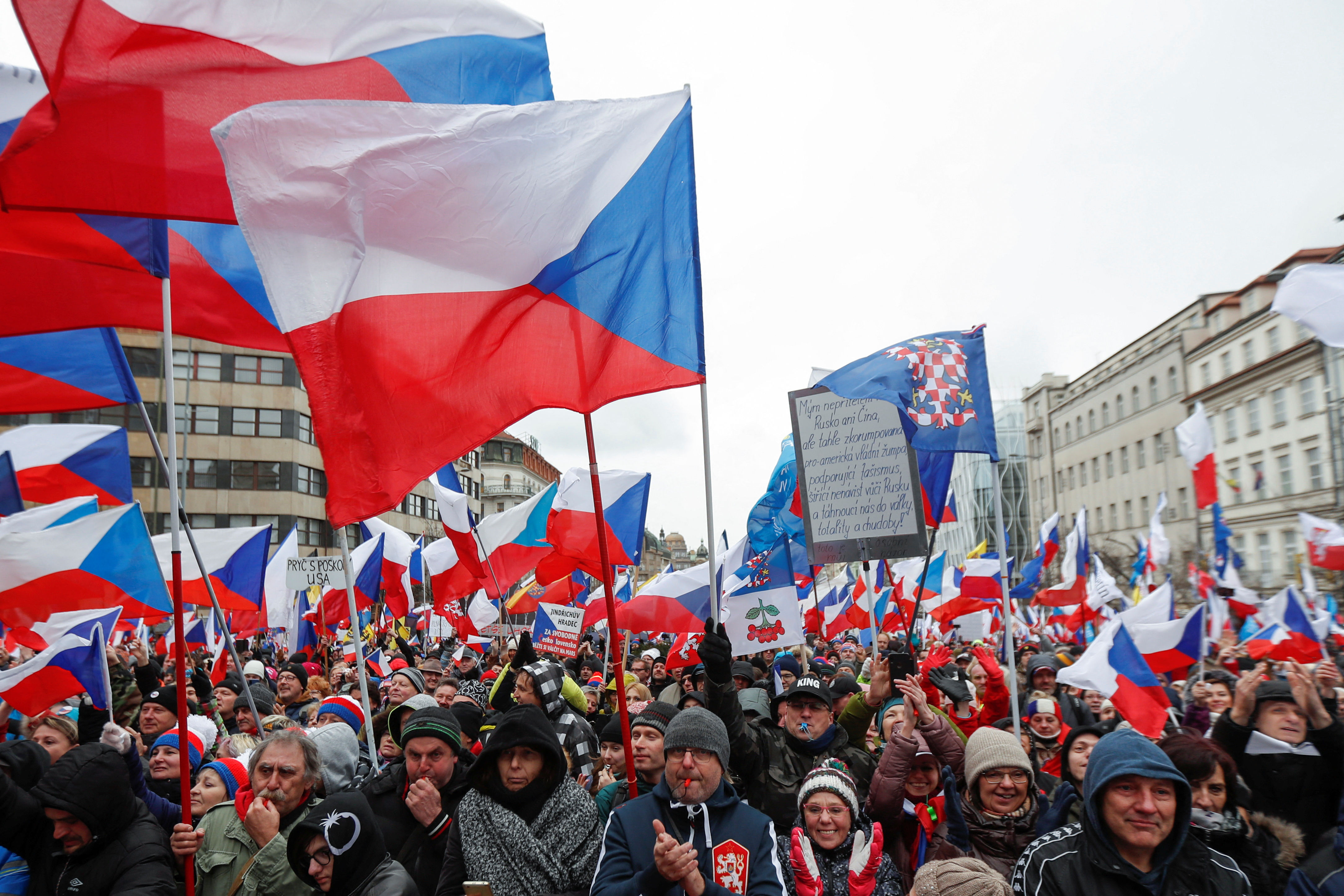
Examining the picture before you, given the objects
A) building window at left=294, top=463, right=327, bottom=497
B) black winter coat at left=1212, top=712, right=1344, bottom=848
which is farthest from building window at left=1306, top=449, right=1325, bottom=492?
building window at left=294, top=463, right=327, bottom=497

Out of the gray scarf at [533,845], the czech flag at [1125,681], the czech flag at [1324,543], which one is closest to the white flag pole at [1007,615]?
the czech flag at [1125,681]

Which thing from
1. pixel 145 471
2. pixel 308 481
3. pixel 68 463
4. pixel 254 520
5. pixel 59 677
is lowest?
pixel 59 677

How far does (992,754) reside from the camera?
4254 mm

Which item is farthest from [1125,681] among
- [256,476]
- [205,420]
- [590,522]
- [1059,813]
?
[205,420]

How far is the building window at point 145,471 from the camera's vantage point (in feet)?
143

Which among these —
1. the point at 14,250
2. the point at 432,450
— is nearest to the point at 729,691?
the point at 432,450

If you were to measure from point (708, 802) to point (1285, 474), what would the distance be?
48.0 m

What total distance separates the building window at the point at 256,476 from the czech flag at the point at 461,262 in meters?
47.3

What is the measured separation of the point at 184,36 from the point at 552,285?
1.90 m

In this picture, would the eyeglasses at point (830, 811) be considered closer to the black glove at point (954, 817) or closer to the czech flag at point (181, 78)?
the black glove at point (954, 817)

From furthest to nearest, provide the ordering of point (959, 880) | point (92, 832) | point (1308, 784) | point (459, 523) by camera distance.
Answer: point (459, 523) < point (1308, 784) < point (92, 832) < point (959, 880)

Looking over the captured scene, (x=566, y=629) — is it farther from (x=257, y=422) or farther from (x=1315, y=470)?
(x=257, y=422)

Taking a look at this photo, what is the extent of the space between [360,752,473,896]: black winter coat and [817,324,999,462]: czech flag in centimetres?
438

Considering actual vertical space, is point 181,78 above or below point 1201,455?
above
